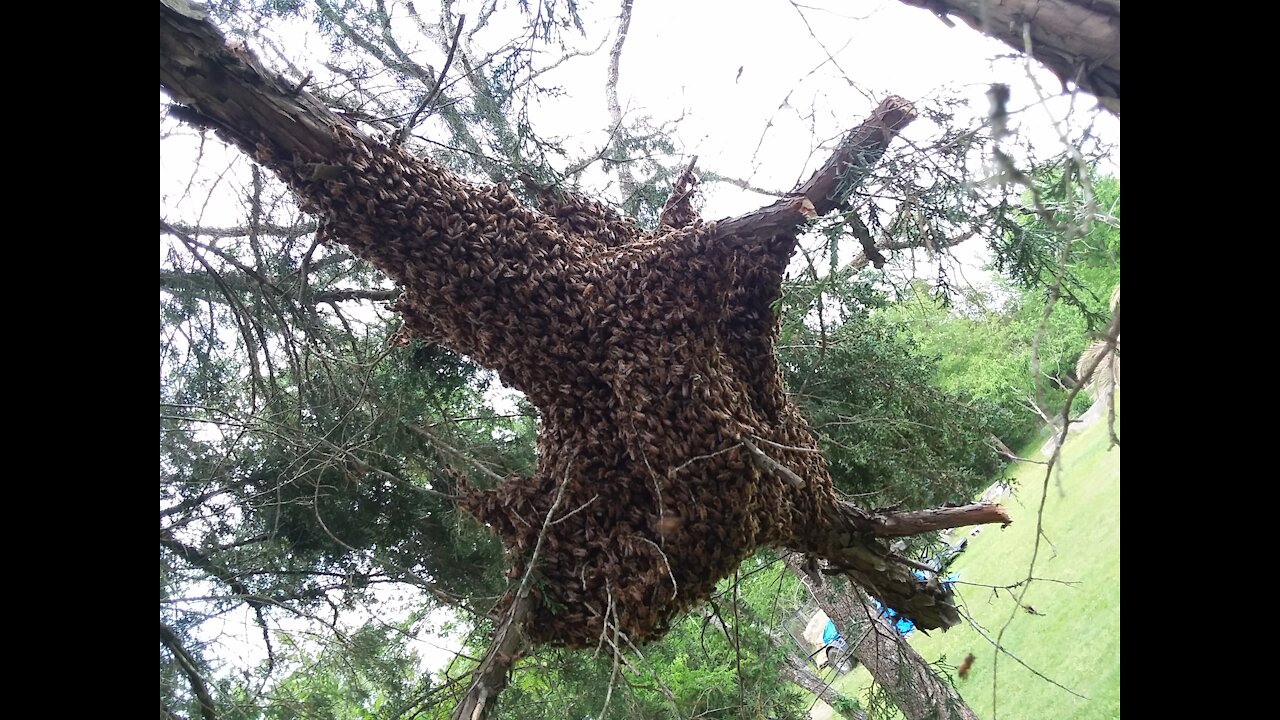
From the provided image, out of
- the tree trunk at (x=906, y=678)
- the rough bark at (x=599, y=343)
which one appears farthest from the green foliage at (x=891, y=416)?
the rough bark at (x=599, y=343)

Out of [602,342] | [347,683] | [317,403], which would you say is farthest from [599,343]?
[347,683]

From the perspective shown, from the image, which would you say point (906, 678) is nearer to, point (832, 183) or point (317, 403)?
point (832, 183)

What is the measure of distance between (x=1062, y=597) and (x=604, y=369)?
1356 mm

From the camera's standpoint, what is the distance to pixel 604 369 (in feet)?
4.95

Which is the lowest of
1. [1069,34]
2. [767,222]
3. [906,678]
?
[906,678]

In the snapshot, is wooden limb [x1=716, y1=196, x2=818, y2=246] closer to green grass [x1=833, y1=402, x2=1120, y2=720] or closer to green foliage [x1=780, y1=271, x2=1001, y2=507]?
green grass [x1=833, y1=402, x2=1120, y2=720]

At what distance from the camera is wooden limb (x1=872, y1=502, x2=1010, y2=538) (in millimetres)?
1684

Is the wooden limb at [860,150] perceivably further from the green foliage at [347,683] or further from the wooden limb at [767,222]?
the green foliage at [347,683]

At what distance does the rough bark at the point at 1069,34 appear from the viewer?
2.41 feet

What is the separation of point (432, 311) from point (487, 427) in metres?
1.20
